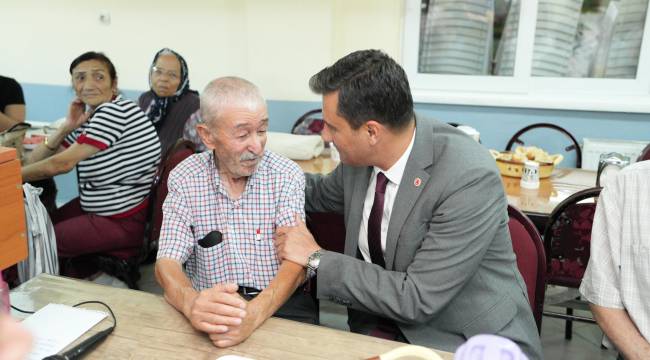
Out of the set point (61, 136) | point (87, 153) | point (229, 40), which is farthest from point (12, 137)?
point (229, 40)

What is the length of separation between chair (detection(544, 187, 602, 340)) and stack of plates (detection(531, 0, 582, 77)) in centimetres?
212

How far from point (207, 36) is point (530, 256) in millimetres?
3349

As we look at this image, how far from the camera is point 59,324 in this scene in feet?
3.95

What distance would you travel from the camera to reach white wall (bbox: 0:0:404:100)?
3863 millimetres

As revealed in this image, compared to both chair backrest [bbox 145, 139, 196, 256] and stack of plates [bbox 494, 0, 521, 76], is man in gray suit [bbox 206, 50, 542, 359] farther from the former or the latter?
stack of plates [bbox 494, 0, 521, 76]

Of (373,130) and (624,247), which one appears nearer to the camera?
(624,247)

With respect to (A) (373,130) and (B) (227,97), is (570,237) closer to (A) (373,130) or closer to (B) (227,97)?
(A) (373,130)

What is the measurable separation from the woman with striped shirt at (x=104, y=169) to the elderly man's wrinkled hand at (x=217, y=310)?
4.73 feet

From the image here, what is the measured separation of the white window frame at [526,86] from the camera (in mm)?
3633

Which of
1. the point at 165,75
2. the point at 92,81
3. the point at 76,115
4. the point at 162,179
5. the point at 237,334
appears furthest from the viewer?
the point at 165,75

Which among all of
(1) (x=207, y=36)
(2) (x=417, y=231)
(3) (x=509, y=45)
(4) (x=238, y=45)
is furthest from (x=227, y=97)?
(3) (x=509, y=45)

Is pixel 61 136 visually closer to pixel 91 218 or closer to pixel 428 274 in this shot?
pixel 91 218

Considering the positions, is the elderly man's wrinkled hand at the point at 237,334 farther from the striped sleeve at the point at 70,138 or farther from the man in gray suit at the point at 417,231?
the striped sleeve at the point at 70,138

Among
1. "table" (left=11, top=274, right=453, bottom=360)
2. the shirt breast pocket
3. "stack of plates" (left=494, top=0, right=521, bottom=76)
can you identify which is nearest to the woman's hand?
the shirt breast pocket
